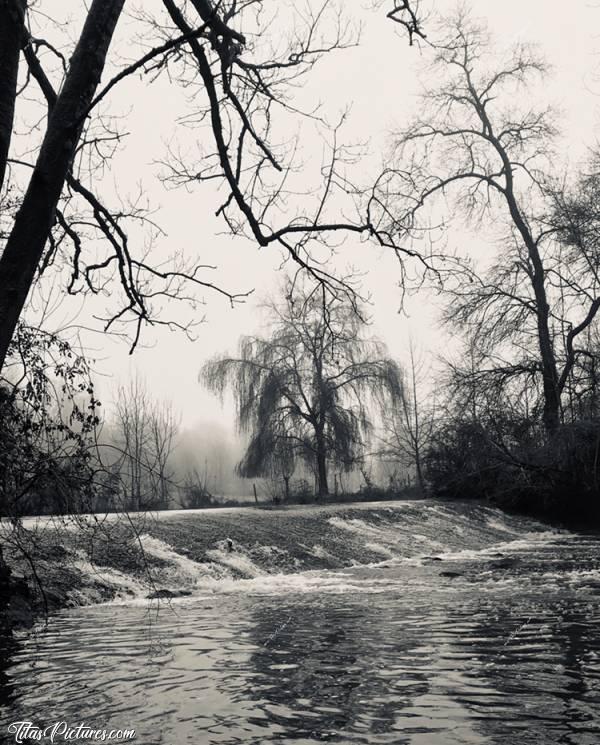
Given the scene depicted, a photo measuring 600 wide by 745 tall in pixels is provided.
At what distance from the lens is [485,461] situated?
2175 centimetres

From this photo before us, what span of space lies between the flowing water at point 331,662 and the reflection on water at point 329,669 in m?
0.01

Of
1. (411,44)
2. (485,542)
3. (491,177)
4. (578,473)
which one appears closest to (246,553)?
(485,542)

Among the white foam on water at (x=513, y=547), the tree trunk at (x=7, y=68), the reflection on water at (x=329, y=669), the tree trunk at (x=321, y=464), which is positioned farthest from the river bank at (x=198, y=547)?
the tree trunk at (x=321, y=464)

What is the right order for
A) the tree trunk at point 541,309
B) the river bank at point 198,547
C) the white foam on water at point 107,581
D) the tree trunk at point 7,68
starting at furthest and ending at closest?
the tree trunk at point 541,309, the white foam on water at point 107,581, the river bank at point 198,547, the tree trunk at point 7,68

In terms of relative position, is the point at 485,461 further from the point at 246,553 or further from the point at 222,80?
the point at 222,80

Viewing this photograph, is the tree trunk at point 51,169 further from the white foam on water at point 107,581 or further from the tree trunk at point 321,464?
the tree trunk at point 321,464

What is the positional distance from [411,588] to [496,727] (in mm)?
→ 5447

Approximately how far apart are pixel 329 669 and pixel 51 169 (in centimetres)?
344

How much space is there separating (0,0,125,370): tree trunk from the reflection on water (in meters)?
2.10

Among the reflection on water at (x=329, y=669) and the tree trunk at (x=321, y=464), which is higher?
the tree trunk at (x=321, y=464)

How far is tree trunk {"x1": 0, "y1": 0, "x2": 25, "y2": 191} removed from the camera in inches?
151

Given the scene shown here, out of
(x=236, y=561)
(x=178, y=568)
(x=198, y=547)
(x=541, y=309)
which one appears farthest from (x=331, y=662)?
(x=541, y=309)

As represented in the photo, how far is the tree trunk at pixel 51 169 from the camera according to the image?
12.7 ft

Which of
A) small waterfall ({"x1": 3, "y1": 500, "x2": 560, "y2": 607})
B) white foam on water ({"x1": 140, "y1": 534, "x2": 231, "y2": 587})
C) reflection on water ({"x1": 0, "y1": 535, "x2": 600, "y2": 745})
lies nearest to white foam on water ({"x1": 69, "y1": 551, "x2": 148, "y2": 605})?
small waterfall ({"x1": 3, "y1": 500, "x2": 560, "y2": 607})
